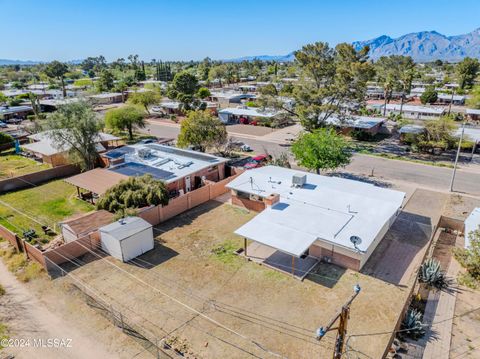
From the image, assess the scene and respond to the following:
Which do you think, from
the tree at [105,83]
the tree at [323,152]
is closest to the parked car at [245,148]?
the tree at [323,152]

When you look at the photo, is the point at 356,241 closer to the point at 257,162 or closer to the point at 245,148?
the point at 257,162

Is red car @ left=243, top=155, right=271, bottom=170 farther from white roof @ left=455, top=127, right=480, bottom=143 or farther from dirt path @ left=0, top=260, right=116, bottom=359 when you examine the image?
white roof @ left=455, top=127, right=480, bottom=143

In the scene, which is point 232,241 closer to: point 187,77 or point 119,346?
point 119,346

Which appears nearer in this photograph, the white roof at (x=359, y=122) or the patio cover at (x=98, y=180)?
the patio cover at (x=98, y=180)

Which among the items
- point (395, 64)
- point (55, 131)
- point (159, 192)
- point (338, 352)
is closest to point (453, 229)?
point (338, 352)

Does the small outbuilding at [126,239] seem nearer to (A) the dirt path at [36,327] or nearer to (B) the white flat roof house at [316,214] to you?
(A) the dirt path at [36,327]

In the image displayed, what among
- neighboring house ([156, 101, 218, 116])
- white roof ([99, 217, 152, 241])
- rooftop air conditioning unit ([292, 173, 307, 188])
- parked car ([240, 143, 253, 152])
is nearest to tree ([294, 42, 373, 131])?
parked car ([240, 143, 253, 152])
